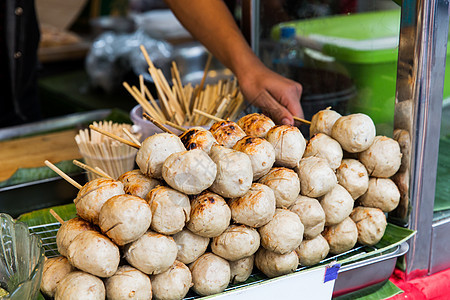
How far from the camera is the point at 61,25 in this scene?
5.95 m

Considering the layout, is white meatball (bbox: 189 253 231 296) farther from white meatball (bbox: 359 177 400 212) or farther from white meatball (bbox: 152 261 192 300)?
white meatball (bbox: 359 177 400 212)

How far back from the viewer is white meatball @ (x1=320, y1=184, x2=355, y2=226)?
4.01ft

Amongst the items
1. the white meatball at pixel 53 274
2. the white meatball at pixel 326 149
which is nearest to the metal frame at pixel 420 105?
the white meatball at pixel 326 149

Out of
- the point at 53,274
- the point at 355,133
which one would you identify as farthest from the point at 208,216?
the point at 355,133

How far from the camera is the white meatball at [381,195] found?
1.31 metres

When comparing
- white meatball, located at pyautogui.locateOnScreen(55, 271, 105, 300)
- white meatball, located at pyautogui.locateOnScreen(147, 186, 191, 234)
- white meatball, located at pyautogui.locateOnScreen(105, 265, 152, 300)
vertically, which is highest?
white meatball, located at pyautogui.locateOnScreen(147, 186, 191, 234)

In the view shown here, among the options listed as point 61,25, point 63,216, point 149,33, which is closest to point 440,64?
point 63,216

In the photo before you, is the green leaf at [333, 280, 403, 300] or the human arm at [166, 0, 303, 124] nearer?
the green leaf at [333, 280, 403, 300]

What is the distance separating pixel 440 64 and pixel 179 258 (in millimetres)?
842

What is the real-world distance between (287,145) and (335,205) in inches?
7.8

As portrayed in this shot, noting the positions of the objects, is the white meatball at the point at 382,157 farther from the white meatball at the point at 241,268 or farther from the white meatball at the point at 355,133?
the white meatball at the point at 241,268

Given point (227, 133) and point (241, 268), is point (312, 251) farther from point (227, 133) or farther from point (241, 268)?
point (227, 133)

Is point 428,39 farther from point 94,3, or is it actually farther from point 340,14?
point 94,3

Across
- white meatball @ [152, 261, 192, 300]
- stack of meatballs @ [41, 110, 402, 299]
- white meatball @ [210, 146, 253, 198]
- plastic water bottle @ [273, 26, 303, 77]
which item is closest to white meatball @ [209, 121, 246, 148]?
stack of meatballs @ [41, 110, 402, 299]
